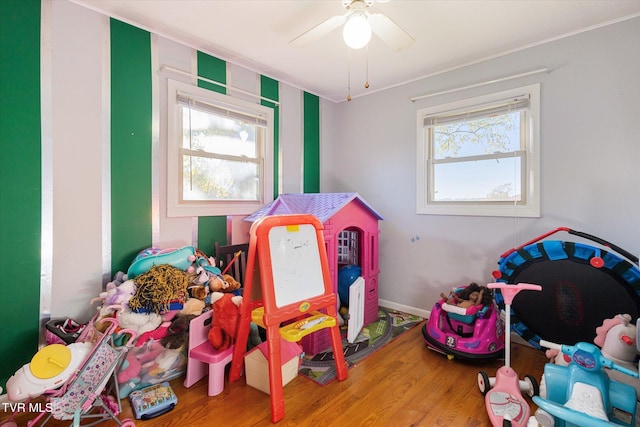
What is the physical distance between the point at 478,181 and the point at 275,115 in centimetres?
209

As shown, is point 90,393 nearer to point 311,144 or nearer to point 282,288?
point 282,288

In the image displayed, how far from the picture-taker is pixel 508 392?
1663mm

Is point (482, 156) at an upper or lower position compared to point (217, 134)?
lower

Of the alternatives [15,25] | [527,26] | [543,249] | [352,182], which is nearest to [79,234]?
[15,25]

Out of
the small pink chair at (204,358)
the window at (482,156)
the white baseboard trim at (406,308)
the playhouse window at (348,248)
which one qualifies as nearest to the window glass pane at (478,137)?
the window at (482,156)

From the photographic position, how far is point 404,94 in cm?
315

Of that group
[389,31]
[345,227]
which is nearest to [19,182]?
[345,227]

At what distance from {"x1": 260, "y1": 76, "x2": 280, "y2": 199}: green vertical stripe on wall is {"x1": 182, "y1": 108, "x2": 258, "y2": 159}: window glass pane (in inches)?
8.6

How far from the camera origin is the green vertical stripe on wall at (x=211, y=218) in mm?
2553

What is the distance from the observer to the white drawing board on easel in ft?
5.96

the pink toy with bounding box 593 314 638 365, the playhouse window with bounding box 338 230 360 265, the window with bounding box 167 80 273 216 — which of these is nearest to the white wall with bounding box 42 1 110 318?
the window with bounding box 167 80 273 216

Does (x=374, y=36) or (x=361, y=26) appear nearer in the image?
(x=361, y=26)

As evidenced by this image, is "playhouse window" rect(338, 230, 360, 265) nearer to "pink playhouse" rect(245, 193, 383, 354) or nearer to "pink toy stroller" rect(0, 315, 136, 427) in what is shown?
"pink playhouse" rect(245, 193, 383, 354)

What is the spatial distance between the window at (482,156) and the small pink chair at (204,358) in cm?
220
